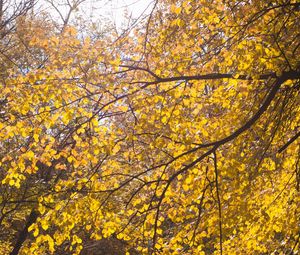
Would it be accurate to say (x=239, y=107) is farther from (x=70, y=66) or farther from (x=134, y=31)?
(x=70, y=66)

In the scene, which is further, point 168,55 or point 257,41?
point 168,55

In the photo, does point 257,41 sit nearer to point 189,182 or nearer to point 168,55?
point 168,55

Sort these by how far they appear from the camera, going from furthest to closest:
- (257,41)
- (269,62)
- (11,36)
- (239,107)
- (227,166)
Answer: (11,36) < (239,107) < (227,166) < (257,41) < (269,62)

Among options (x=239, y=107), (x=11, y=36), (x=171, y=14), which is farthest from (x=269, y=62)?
(x=11, y=36)

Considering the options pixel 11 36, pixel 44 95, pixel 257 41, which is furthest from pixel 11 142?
pixel 257 41

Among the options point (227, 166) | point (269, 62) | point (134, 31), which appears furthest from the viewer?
point (134, 31)

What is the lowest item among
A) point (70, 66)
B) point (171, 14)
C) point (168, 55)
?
point (70, 66)

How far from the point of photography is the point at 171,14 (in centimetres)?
575

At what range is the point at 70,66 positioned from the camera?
5137mm

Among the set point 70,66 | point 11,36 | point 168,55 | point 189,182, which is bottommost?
point 189,182

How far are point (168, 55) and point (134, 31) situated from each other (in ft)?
1.98

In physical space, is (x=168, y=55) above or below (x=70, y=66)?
above

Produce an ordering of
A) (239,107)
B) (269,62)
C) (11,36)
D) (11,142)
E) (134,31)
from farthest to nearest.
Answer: (11,36) → (11,142) → (134,31) → (239,107) → (269,62)

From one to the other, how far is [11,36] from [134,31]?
8643mm
